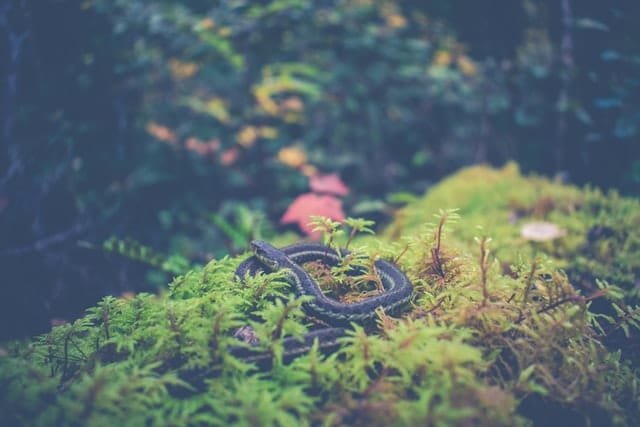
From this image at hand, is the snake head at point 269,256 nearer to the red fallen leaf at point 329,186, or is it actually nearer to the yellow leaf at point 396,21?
the red fallen leaf at point 329,186

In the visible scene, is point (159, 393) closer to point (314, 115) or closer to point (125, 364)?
point (125, 364)

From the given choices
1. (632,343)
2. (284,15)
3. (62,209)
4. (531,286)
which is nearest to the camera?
(531,286)

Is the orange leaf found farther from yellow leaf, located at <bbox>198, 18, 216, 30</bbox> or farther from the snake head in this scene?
the snake head

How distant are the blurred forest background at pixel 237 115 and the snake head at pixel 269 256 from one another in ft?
5.45

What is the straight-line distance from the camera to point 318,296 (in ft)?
7.57

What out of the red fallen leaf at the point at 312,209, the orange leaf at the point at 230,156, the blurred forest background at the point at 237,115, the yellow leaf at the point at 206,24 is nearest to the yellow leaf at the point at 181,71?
the blurred forest background at the point at 237,115

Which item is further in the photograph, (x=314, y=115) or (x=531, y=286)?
(x=314, y=115)

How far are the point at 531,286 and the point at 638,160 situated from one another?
408 cm

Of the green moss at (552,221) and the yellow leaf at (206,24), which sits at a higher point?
the yellow leaf at (206,24)

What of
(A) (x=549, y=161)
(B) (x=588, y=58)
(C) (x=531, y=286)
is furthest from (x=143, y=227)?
(B) (x=588, y=58)

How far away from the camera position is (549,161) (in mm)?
6531

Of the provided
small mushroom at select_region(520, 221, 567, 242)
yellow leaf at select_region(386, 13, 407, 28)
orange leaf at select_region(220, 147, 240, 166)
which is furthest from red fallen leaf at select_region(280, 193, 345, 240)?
yellow leaf at select_region(386, 13, 407, 28)

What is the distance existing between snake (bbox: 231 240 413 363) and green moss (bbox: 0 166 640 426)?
0.21 ft

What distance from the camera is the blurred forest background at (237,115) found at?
4484 mm
